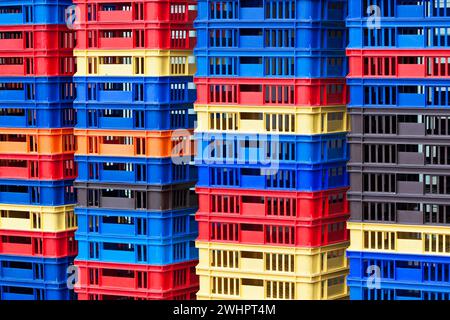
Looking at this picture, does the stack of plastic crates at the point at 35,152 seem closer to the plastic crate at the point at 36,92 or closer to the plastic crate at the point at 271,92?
the plastic crate at the point at 36,92

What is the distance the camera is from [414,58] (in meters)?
68.4

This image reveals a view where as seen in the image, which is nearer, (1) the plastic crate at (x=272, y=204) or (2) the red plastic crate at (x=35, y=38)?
(1) the plastic crate at (x=272, y=204)

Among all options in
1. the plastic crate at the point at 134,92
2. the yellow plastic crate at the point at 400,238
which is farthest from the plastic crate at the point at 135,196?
the yellow plastic crate at the point at 400,238

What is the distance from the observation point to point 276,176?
233ft

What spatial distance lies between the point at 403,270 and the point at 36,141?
57.0 feet

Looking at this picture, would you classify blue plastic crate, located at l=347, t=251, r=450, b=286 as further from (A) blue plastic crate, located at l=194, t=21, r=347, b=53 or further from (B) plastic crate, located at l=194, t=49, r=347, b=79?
(A) blue plastic crate, located at l=194, t=21, r=347, b=53

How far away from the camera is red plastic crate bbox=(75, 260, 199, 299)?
242ft

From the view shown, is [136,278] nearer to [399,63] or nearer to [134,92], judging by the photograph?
[134,92]

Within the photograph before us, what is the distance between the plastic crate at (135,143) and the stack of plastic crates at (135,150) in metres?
0.04

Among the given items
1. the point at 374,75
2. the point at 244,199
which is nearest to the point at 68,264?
the point at 244,199

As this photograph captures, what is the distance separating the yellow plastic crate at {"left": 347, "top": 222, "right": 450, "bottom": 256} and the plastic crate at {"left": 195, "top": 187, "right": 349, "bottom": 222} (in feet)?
6.40

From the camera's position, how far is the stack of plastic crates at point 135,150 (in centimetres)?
7338

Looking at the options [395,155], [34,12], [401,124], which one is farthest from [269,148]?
[34,12]

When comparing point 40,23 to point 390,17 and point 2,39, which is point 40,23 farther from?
point 390,17
